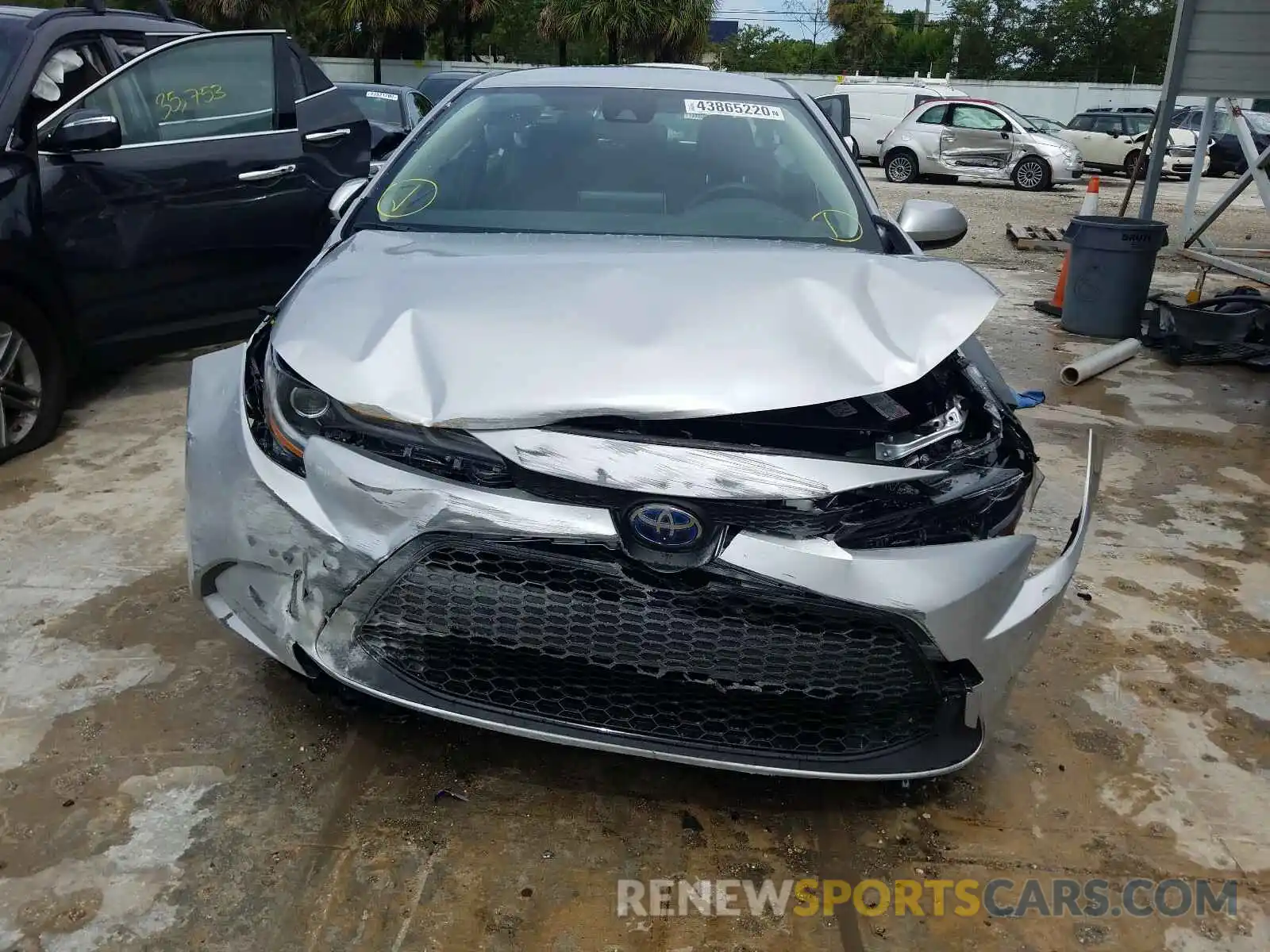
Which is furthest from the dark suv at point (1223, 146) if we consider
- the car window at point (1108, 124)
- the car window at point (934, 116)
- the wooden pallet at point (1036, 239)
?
the wooden pallet at point (1036, 239)

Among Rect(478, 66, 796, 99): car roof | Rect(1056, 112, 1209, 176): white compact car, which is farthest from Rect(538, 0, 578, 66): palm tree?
Rect(478, 66, 796, 99): car roof

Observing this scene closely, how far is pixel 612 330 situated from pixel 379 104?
842cm

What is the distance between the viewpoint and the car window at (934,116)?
1919 cm

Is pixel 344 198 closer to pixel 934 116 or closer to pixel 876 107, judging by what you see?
pixel 934 116

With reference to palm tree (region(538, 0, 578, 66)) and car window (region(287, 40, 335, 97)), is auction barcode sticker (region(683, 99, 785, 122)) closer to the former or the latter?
car window (region(287, 40, 335, 97))

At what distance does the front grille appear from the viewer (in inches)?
79.2

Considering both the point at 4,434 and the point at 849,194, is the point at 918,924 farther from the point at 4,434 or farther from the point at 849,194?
the point at 4,434

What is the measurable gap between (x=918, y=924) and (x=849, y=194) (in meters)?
2.12

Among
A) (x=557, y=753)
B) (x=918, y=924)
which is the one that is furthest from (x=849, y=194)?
(x=918, y=924)

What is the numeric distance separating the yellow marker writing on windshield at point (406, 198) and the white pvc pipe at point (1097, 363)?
430 cm

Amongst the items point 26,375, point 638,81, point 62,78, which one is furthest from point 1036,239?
point 26,375

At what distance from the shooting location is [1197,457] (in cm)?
502

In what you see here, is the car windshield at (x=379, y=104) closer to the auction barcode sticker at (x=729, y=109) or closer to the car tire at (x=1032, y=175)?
the auction barcode sticker at (x=729, y=109)

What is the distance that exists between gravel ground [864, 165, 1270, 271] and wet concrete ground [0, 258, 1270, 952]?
26.5 feet
